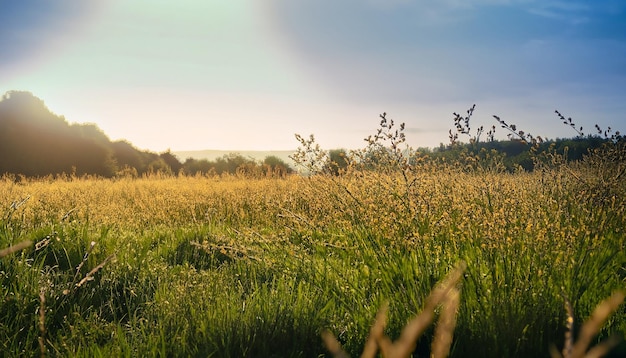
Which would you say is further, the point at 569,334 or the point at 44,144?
the point at 44,144

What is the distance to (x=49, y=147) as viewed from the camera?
28.2 meters

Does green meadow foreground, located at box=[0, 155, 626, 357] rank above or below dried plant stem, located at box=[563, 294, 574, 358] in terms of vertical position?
below

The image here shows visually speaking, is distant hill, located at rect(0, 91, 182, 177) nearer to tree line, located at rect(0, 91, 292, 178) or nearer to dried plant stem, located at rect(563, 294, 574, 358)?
tree line, located at rect(0, 91, 292, 178)

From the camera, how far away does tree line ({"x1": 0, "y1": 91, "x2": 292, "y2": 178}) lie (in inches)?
1051

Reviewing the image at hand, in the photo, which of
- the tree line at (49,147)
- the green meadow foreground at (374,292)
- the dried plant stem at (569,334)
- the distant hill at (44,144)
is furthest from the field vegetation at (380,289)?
the distant hill at (44,144)

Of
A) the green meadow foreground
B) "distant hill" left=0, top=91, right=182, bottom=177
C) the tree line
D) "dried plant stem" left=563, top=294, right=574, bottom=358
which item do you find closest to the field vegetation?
the green meadow foreground

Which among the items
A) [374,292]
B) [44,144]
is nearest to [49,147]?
[44,144]

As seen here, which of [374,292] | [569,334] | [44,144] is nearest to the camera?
[569,334]

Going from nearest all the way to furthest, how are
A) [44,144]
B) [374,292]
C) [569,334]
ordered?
[569,334]
[374,292]
[44,144]

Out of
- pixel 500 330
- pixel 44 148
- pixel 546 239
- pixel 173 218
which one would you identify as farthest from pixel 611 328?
pixel 44 148

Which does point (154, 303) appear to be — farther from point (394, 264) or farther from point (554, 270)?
point (554, 270)

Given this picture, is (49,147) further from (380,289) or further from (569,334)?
(569,334)

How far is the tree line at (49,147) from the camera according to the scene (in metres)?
26.7

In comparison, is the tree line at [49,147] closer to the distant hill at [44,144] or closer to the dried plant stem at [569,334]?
the distant hill at [44,144]
